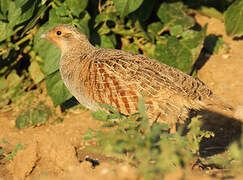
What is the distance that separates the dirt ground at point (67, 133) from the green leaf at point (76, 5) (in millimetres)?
1667

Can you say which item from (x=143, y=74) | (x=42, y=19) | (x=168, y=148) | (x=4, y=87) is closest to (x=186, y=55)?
(x=143, y=74)

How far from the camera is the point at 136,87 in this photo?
480 cm

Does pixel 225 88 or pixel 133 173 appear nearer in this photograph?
pixel 133 173

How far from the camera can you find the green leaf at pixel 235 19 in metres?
6.63

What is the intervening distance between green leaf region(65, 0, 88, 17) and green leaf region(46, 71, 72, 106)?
3.05 feet

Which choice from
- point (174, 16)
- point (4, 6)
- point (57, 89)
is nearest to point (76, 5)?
point (4, 6)

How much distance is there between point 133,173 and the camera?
2.47 metres

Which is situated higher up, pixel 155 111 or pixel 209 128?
pixel 155 111

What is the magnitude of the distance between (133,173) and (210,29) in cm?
524

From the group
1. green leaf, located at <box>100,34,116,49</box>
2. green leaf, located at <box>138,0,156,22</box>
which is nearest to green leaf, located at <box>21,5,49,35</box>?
green leaf, located at <box>100,34,116,49</box>

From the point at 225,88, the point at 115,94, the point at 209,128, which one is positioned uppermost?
the point at 115,94

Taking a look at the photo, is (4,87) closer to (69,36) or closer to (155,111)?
(69,36)

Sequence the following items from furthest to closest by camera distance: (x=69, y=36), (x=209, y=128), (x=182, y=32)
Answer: (x=182, y=32), (x=209, y=128), (x=69, y=36)

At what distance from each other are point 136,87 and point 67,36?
1.41 meters
